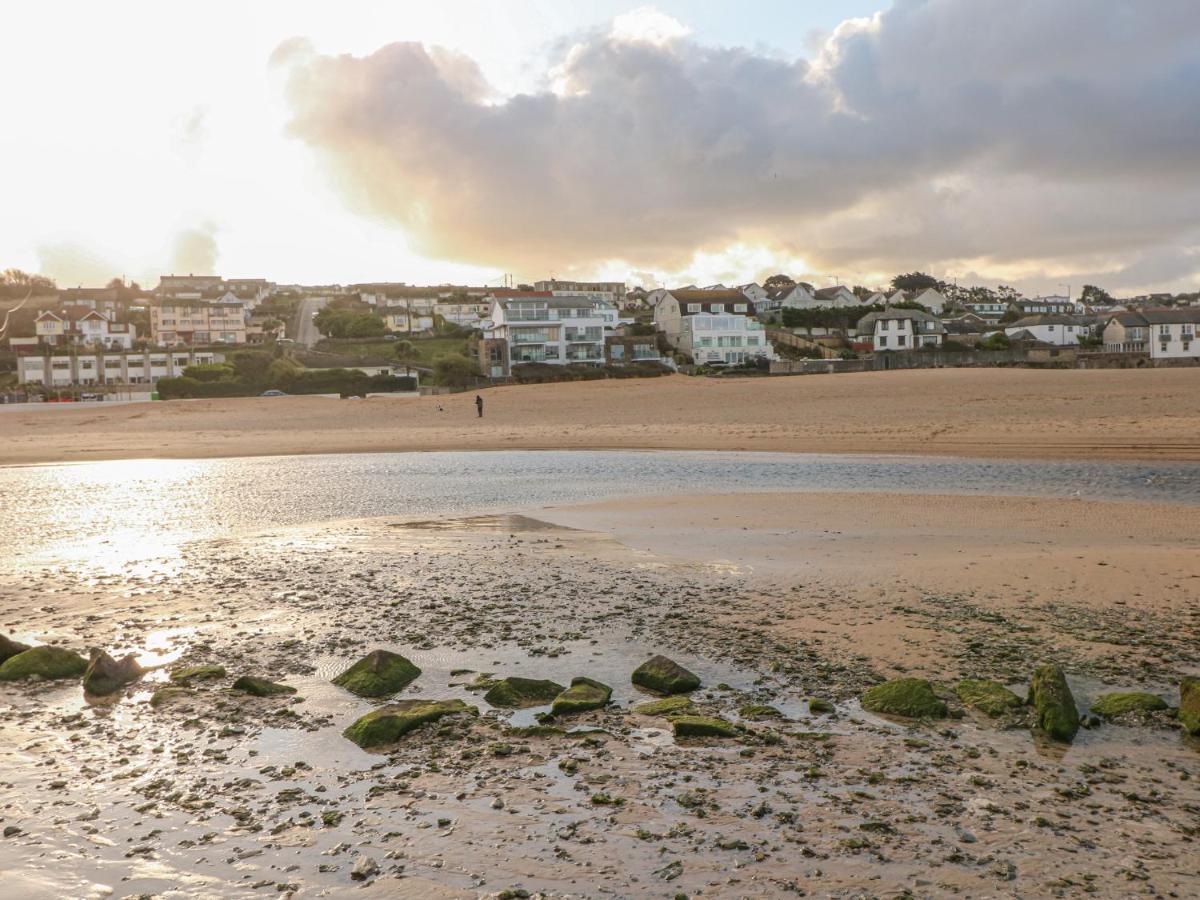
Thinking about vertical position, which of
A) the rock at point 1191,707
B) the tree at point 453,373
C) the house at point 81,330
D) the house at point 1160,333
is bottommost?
the rock at point 1191,707

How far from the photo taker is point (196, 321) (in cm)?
14438

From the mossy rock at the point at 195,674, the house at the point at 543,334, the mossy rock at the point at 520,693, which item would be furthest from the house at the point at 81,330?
the mossy rock at the point at 520,693

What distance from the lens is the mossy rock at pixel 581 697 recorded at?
26.4ft

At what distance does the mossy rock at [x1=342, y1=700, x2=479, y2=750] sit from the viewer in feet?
24.5

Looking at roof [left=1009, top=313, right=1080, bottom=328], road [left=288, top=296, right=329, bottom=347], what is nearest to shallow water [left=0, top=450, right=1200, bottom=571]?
roof [left=1009, top=313, right=1080, bottom=328]

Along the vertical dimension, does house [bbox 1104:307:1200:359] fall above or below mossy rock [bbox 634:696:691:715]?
above

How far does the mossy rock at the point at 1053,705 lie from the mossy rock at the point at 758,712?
191 centimetres

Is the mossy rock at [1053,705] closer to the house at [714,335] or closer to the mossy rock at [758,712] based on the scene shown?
the mossy rock at [758,712]

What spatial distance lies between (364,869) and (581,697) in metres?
3.00

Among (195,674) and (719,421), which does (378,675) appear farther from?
(719,421)

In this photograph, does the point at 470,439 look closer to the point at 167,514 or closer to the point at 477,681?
the point at 167,514

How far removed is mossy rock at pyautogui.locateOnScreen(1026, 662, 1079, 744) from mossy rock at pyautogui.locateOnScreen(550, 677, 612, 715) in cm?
333

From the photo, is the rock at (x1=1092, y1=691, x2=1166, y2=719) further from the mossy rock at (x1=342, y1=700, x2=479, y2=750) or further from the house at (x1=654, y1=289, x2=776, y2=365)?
the house at (x1=654, y1=289, x2=776, y2=365)

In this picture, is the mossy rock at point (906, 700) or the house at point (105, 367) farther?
the house at point (105, 367)
